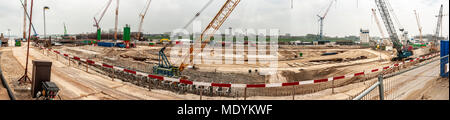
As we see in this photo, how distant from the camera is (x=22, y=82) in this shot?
9453 millimetres

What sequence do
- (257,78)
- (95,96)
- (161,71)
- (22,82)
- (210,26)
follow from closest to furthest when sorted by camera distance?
(95,96), (22,82), (161,71), (257,78), (210,26)

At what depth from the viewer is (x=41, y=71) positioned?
7215mm
